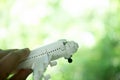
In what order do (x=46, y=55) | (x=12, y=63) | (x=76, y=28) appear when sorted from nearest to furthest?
(x=12, y=63)
(x=46, y=55)
(x=76, y=28)

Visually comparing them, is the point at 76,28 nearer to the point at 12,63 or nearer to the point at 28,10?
the point at 28,10

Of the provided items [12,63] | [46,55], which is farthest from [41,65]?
[12,63]

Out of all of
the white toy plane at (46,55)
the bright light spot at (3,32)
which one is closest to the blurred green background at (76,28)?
the bright light spot at (3,32)

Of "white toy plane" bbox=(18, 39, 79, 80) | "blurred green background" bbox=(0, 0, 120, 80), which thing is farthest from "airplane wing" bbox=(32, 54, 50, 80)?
"blurred green background" bbox=(0, 0, 120, 80)

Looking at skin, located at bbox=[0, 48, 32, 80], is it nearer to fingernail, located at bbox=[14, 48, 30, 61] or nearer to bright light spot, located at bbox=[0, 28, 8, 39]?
fingernail, located at bbox=[14, 48, 30, 61]

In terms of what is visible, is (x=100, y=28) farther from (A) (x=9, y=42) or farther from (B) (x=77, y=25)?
(A) (x=9, y=42)

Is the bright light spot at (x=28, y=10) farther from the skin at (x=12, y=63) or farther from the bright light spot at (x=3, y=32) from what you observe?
the skin at (x=12, y=63)
